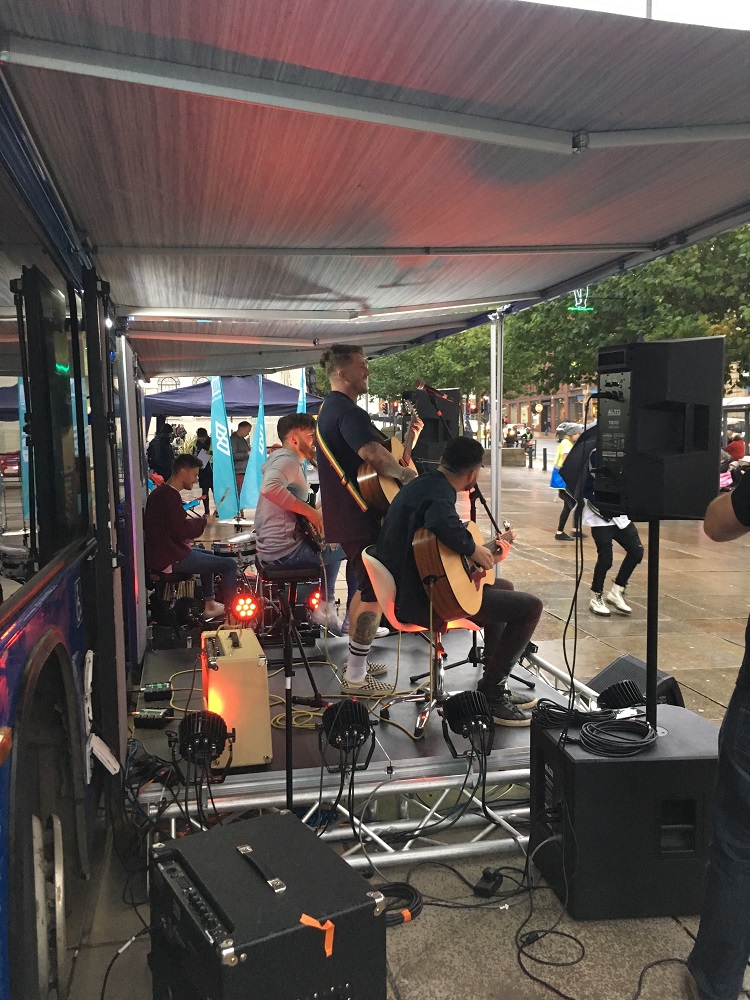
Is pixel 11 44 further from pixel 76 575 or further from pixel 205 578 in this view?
pixel 205 578

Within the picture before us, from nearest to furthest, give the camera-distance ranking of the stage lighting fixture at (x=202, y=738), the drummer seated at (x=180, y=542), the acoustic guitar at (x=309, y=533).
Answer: the stage lighting fixture at (x=202, y=738) < the acoustic guitar at (x=309, y=533) < the drummer seated at (x=180, y=542)

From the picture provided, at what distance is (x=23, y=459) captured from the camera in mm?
2281

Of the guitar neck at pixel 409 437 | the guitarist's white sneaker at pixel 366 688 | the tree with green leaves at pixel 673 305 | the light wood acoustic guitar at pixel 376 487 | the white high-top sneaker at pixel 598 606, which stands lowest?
the white high-top sneaker at pixel 598 606

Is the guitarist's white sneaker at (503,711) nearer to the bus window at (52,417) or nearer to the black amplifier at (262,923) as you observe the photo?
the black amplifier at (262,923)

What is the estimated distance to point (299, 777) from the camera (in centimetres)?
372

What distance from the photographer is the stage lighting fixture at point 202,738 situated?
11.1ft

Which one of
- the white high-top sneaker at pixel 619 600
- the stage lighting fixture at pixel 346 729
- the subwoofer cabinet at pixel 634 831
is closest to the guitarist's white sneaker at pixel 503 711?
the stage lighting fixture at pixel 346 729

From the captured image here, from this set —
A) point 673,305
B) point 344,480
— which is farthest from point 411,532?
point 673,305

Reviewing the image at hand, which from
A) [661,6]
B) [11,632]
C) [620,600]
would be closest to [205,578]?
[620,600]

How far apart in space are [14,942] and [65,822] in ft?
2.80

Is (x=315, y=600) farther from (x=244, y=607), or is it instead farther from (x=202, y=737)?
(x=202, y=737)

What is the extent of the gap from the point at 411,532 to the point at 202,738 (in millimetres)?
1575

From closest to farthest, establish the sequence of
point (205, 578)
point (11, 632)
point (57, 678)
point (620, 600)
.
Result: point (11, 632)
point (57, 678)
point (205, 578)
point (620, 600)

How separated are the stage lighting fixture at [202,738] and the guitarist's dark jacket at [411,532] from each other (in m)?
1.31
